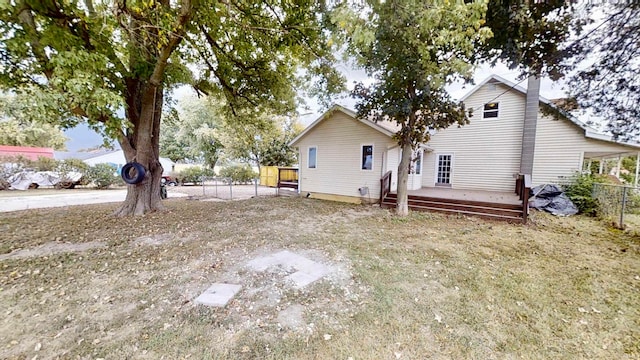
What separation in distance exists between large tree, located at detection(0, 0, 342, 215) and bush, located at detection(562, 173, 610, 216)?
9096 millimetres

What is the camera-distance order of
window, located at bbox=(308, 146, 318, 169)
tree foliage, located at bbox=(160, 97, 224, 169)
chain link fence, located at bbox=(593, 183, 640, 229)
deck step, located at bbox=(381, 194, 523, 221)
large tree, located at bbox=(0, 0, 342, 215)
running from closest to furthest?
large tree, located at bbox=(0, 0, 342, 215) → chain link fence, located at bbox=(593, 183, 640, 229) → deck step, located at bbox=(381, 194, 523, 221) → window, located at bbox=(308, 146, 318, 169) → tree foliage, located at bbox=(160, 97, 224, 169)

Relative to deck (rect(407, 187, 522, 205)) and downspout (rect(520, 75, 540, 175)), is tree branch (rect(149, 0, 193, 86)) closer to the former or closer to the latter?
deck (rect(407, 187, 522, 205))

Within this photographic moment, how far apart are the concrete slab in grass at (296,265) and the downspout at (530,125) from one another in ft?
35.5

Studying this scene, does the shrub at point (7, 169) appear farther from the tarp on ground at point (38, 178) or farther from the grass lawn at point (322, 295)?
the grass lawn at point (322, 295)

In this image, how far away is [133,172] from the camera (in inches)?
273

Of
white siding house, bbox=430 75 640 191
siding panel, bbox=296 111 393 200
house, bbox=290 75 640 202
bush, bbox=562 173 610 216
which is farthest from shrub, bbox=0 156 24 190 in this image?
bush, bbox=562 173 610 216

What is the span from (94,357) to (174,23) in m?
5.52

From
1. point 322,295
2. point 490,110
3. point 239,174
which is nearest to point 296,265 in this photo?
point 322,295

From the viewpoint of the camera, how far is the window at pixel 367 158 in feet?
32.1

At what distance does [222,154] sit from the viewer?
76.3 feet

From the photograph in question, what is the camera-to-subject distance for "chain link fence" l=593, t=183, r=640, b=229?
6.44 meters

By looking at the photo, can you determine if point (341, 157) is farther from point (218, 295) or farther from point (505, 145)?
point (218, 295)

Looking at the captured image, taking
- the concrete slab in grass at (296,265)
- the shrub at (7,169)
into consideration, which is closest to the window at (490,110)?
the concrete slab in grass at (296,265)

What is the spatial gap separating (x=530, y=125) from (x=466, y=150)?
2.51 m
